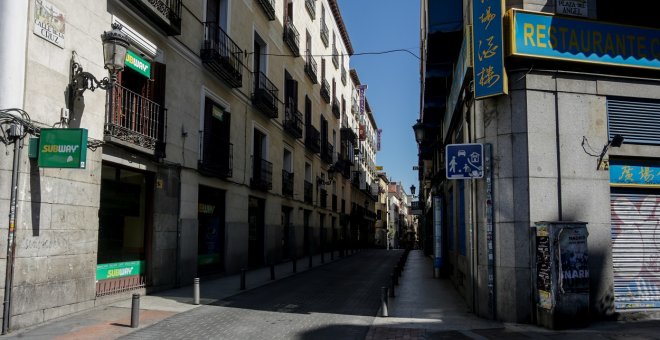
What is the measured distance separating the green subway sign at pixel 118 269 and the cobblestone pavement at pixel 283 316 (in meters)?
2.24

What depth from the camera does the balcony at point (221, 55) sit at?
52.7ft

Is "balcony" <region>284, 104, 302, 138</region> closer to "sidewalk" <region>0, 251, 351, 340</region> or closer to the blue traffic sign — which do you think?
"sidewalk" <region>0, 251, 351, 340</region>

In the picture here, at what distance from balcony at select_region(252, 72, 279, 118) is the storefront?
8.22 meters

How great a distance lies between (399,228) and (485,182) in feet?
361

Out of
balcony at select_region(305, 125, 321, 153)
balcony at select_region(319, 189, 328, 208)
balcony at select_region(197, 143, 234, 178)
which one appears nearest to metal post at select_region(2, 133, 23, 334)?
balcony at select_region(197, 143, 234, 178)

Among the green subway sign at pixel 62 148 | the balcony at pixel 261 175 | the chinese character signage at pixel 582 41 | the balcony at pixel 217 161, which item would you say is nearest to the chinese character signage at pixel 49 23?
the green subway sign at pixel 62 148

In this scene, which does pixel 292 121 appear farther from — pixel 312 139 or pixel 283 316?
pixel 283 316

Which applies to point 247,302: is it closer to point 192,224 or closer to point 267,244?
Result: point 192,224

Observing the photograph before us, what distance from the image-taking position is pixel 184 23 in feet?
49.0

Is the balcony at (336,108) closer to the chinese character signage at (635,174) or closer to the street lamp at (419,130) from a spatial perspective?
the street lamp at (419,130)

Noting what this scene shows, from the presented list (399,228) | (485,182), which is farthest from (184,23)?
→ (399,228)

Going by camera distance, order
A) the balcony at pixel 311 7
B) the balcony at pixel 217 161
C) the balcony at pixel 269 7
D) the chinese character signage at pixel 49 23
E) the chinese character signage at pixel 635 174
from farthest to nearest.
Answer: the balcony at pixel 311 7 < the balcony at pixel 269 7 < the balcony at pixel 217 161 < the chinese character signage at pixel 635 174 < the chinese character signage at pixel 49 23

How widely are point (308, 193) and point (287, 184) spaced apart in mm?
4865

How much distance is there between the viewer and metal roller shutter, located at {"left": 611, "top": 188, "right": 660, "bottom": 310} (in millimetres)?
9703
